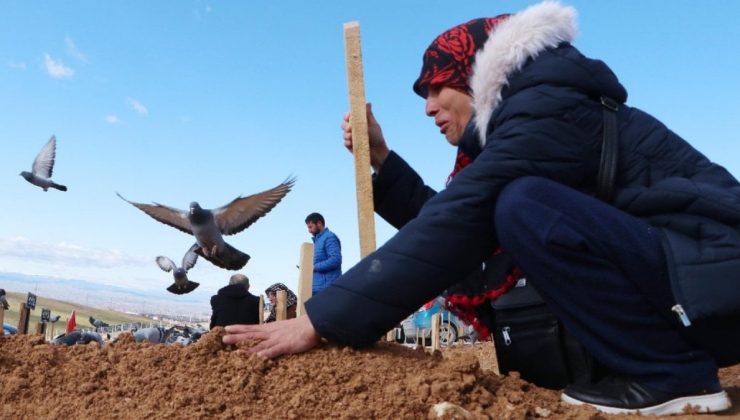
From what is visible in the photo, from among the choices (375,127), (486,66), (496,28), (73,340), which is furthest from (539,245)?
(73,340)

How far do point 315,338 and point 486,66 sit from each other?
3.49ft

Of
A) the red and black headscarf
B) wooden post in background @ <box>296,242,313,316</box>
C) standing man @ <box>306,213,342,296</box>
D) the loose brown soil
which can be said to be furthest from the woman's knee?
standing man @ <box>306,213,342,296</box>

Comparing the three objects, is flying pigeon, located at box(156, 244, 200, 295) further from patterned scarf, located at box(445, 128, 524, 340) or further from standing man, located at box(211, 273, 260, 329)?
patterned scarf, located at box(445, 128, 524, 340)

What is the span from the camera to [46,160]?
16641mm

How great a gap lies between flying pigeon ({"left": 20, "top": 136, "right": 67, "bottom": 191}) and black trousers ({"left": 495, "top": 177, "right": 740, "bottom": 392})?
51.5 feet

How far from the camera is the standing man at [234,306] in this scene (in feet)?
25.6

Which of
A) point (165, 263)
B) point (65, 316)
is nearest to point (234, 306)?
→ point (165, 263)

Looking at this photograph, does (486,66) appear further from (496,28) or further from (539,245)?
(539,245)

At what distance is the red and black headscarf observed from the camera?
7.81 feet

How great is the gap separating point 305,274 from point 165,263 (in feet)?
52.6

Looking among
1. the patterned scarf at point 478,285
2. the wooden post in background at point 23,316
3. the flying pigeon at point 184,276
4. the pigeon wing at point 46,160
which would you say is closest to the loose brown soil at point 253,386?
the patterned scarf at point 478,285

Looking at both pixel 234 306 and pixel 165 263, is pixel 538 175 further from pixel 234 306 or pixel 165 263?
pixel 165 263

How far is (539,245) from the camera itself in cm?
193

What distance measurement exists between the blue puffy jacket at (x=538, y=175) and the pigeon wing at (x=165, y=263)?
16.4m
